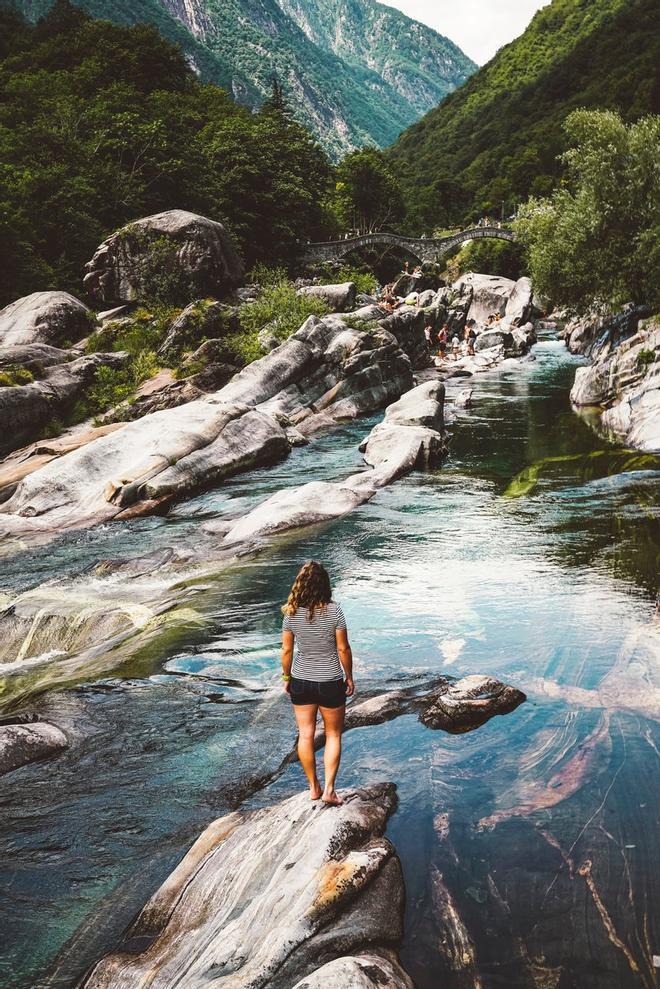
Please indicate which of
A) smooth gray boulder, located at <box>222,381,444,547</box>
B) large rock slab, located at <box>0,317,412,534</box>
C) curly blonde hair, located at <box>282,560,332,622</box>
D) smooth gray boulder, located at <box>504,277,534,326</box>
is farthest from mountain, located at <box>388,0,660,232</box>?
curly blonde hair, located at <box>282,560,332,622</box>

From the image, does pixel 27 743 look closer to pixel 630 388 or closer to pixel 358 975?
pixel 358 975

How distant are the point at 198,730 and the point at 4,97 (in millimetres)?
61437

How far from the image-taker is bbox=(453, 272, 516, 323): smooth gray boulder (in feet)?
240

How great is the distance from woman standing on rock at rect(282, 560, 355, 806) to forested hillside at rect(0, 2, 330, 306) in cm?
3207

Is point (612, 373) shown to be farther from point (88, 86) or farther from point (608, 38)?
point (608, 38)

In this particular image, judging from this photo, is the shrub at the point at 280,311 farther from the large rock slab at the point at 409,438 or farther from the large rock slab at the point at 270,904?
the large rock slab at the point at 270,904

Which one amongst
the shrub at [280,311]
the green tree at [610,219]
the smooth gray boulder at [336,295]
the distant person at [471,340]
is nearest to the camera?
the green tree at [610,219]

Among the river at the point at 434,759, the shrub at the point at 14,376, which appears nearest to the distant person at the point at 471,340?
the shrub at the point at 14,376

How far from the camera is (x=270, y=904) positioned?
18.2 ft

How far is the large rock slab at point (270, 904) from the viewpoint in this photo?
16.7 ft

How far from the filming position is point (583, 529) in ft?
53.2

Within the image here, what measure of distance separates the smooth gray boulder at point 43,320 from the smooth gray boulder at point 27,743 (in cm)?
2344

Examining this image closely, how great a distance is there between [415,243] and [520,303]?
94.7 ft

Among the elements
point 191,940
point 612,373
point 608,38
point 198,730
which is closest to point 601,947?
point 191,940
